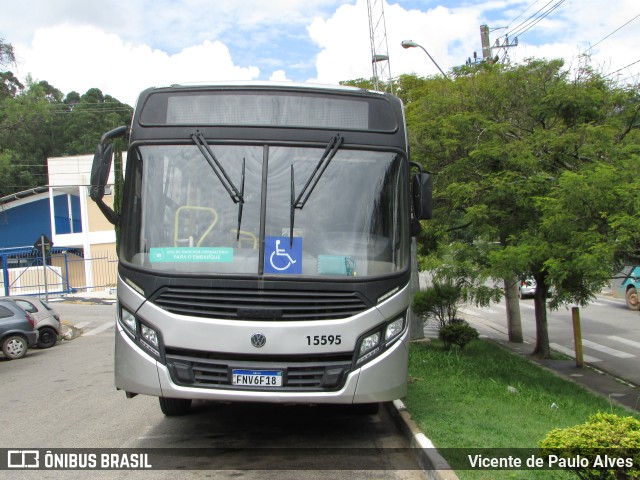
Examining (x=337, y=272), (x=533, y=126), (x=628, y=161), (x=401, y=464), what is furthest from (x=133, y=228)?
(x=533, y=126)

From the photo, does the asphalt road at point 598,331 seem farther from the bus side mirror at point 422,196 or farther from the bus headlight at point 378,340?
the bus headlight at point 378,340

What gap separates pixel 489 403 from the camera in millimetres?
8539

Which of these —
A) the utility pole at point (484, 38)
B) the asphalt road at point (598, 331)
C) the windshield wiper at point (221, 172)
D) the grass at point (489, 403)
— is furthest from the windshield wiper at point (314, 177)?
the utility pole at point (484, 38)

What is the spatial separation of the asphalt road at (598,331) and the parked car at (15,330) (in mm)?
11293

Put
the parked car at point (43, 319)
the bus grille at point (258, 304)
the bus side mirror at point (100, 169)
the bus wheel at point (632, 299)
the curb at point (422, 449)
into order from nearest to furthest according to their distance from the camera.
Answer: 1. the curb at point (422, 449)
2. the bus grille at point (258, 304)
3. the bus side mirror at point (100, 169)
4. the parked car at point (43, 319)
5. the bus wheel at point (632, 299)

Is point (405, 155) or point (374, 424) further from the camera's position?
point (374, 424)

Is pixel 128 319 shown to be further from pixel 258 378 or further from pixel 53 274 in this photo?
pixel 53 274

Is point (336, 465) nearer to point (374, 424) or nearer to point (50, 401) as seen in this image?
point (374, 424)

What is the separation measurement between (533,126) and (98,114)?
172ft

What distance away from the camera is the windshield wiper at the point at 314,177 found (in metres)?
6.02

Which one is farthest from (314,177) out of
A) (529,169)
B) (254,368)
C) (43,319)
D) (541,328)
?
(43,319)

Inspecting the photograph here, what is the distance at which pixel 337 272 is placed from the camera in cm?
591

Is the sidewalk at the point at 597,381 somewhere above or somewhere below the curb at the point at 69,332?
below

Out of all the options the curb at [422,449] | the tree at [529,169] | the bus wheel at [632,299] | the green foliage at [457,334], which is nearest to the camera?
the curb at [422,449]
